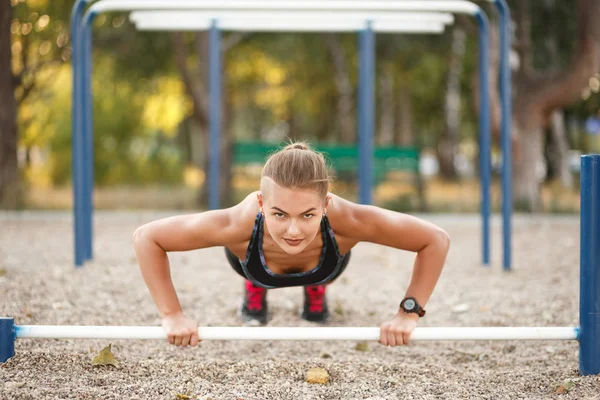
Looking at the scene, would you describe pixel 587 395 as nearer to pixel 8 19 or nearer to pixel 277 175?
pixel 277 175

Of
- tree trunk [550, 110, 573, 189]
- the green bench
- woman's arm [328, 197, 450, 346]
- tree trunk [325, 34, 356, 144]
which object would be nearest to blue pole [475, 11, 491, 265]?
woman's arm [328, 197, 450, 346]

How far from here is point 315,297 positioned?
379 cm

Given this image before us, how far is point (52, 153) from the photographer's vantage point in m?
12.0

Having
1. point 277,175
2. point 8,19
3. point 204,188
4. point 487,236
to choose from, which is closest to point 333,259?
point 277,175

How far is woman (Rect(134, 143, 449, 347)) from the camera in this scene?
8.16 feet

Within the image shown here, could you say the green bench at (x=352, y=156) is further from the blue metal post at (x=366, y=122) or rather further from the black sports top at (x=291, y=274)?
the black sports top at (x=291, y=274)

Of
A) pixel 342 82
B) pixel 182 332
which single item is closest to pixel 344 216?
pixel 182 332

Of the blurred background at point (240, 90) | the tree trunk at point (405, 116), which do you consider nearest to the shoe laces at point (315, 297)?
the blurred background at point (240, 90)

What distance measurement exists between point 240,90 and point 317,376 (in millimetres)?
16952

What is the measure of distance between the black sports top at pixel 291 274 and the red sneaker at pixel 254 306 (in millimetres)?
777

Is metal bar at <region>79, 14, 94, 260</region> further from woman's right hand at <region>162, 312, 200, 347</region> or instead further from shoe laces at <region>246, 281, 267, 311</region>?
woman's right hand at <region>162, 312, 200, 347</region>

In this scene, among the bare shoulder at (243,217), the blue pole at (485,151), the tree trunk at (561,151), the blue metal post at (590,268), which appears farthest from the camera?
the tree trunk at (561,151)

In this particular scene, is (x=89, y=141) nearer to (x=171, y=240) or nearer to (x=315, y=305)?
(x=315, y=305)

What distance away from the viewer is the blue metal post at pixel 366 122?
5.84 metres
